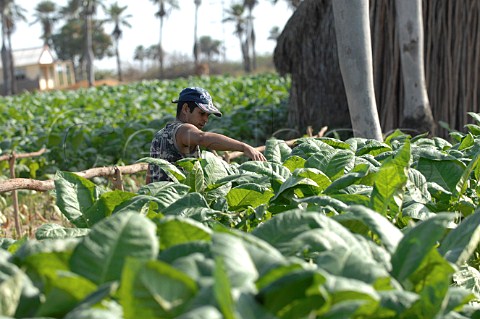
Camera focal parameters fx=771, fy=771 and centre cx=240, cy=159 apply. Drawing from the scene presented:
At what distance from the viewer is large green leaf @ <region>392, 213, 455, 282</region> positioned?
62.4 inches

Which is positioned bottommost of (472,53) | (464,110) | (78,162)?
(78,162)

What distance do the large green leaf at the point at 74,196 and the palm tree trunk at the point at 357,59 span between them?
10.5ft

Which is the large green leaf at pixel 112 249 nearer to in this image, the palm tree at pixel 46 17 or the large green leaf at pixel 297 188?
the large green leaf at pixel 297 188

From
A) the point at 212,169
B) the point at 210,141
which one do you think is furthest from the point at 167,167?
the point at 210,141

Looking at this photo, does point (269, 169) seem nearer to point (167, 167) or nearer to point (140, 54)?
point (167, 167)

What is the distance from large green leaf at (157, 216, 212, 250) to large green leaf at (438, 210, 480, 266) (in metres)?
0.58

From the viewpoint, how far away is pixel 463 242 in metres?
1.79

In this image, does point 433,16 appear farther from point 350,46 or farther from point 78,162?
point 78,162

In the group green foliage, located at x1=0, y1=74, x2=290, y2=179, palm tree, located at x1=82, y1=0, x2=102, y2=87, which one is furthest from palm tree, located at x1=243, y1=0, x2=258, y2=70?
green foliage, located at x1=0, y1=74, x2=290, y2=179

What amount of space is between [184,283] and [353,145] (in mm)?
2175

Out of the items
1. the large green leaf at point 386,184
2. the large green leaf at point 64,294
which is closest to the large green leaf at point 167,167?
the large green leaf at point 386,184

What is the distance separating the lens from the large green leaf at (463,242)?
68.9 inches

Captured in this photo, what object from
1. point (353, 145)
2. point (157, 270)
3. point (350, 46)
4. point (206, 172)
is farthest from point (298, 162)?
point (350, 46)

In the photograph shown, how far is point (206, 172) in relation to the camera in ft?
8.81
